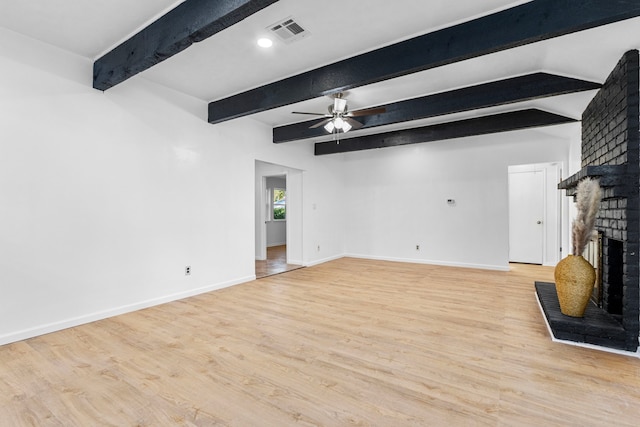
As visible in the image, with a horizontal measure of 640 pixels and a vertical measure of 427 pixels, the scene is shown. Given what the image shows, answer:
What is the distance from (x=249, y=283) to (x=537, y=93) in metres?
4.48

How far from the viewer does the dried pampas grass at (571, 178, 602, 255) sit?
2.68 m

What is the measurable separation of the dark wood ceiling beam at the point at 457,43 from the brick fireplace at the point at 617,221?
3.00 ft

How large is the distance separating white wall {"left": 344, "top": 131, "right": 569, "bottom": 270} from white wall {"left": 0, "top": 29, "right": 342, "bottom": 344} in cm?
358

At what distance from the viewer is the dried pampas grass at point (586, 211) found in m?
2.68

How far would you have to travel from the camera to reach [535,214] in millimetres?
6387

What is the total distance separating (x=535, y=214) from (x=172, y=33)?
7.07 meters

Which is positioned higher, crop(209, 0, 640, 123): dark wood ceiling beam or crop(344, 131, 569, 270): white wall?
crop(209, 0, 640, 123): dark wood ceiling beam

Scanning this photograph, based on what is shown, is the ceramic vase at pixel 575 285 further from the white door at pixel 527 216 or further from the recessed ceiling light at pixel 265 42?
the white door at pixel 527 216

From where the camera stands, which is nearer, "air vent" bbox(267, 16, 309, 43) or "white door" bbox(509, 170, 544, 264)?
"air vent" bbox(267, 16, 309, 43)

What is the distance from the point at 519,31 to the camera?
2.16 meters

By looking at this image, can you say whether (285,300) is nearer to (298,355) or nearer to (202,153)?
(298,355)

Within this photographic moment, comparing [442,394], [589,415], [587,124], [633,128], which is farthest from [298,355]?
[587,124]

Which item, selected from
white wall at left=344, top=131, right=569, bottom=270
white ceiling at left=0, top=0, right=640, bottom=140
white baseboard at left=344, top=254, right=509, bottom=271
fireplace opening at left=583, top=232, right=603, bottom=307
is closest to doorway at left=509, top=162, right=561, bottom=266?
white wall at left=344, top=131, right=569, bottom=270

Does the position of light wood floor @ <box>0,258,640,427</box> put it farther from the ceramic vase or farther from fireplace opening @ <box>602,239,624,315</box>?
fireplace opening @ <box>602,239,624,315</box>
